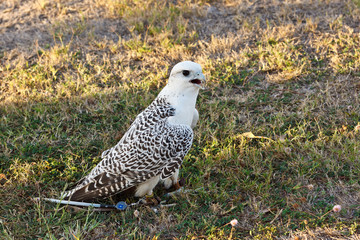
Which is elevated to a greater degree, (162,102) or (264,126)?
(162,102)

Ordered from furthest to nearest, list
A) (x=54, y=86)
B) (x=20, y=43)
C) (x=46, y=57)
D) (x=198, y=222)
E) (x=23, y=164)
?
(x=20, y=43)
(x=46, y=57)
(x=54, y=86)
(x=23, y=164)
(x=198, y=222)

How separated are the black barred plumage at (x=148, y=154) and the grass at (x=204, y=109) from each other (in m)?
0.27

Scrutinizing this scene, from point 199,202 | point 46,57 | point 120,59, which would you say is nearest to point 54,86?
point 46,57

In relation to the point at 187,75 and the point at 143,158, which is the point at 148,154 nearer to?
the point at 143,158

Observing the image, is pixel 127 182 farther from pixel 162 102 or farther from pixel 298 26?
pixel 298 26

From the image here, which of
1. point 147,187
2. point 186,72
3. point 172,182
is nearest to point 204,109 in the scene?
point 172,182

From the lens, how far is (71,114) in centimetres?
478

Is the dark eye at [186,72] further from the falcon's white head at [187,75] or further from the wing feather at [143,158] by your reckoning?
the wing feather at [143,158]

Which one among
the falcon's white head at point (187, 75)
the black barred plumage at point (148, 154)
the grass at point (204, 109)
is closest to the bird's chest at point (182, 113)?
the black barred plumage at point (148, 154)

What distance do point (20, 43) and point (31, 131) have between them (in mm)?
2017

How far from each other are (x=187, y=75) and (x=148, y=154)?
2.50ft

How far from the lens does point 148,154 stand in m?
3.38

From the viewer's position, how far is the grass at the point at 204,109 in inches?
136

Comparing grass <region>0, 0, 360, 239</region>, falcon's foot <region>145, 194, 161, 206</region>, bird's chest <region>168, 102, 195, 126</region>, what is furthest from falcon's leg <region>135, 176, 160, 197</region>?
bird's chest <region>168, 102, 195, 126</region>
